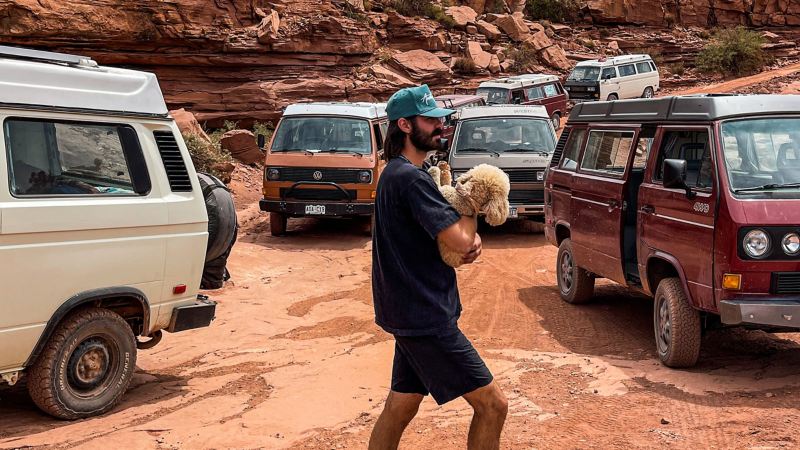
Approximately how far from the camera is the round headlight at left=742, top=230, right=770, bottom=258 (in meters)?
6.62

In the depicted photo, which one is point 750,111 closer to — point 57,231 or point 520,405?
point 520,405

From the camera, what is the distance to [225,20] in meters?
27.6

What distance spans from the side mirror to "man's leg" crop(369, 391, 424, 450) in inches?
147

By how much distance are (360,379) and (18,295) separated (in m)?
2.62

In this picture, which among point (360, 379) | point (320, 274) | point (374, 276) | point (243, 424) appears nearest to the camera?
point (374, 276)

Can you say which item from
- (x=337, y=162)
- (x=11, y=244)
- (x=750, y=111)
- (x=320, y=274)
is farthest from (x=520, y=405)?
(x=337, y=162)

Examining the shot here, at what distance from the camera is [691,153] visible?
305 inches

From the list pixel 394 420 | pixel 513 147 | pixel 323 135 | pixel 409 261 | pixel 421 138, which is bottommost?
pixel 513 147

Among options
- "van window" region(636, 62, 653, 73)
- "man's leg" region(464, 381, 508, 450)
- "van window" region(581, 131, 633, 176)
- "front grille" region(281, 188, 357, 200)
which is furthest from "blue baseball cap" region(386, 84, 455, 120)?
"van window" region(636, 62, 653, 73)

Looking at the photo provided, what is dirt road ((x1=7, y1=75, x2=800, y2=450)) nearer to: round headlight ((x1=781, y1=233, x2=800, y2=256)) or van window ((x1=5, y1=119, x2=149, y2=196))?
round headlight ((x1=781, y1=233, x2=800, y2=256))

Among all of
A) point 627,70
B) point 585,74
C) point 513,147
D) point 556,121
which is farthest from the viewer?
point 627,70

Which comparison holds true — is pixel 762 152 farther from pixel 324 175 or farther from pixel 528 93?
pixel 528 93

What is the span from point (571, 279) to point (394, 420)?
635cm

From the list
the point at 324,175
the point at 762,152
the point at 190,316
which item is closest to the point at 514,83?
the point at 324,175
